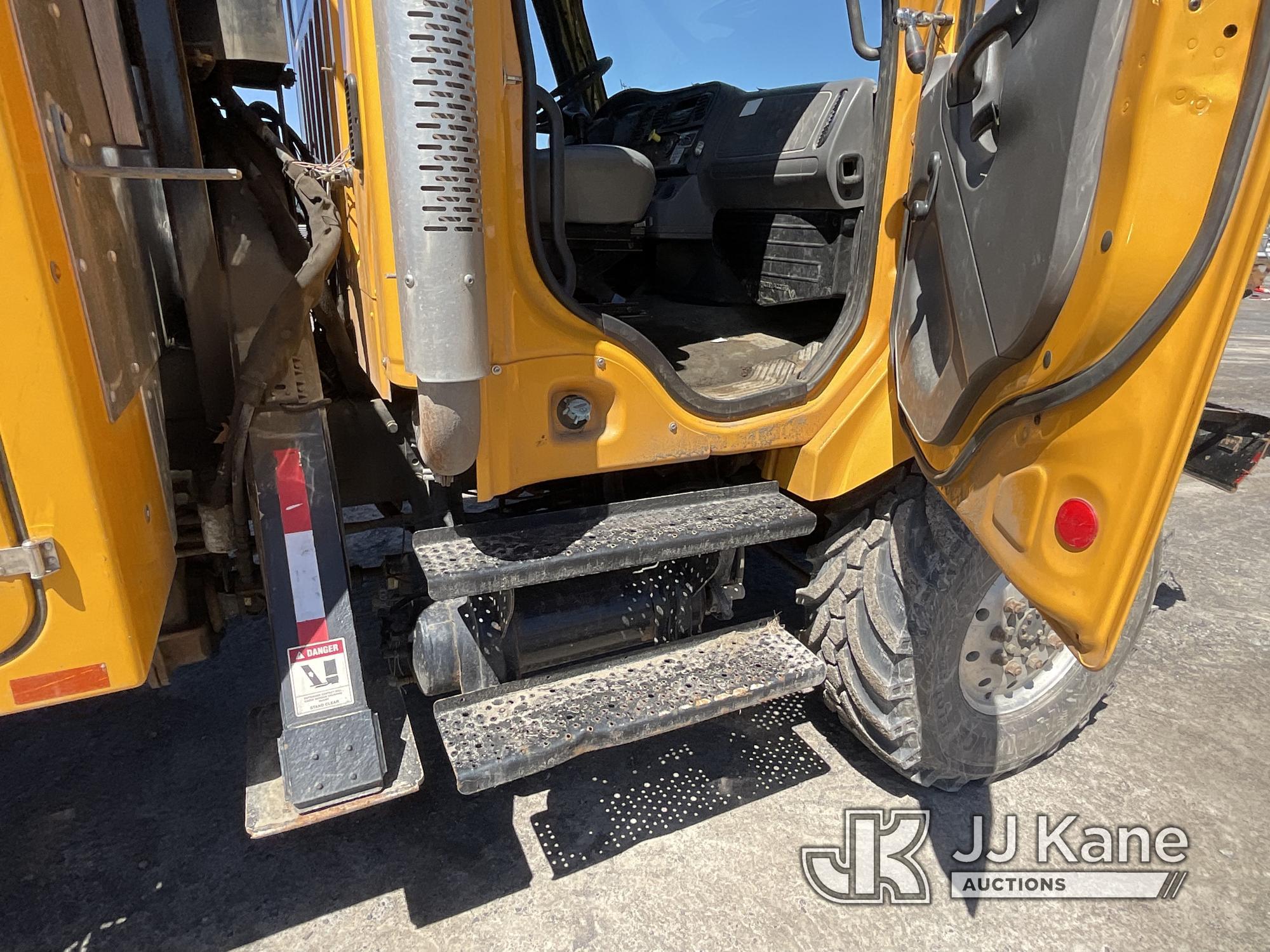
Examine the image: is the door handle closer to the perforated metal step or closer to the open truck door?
the open truck door

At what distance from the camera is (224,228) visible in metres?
1.87

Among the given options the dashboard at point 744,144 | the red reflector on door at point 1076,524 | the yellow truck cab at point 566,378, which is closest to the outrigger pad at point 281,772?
the yellow truck cab at point 566,378

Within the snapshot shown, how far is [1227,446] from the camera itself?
291 cm

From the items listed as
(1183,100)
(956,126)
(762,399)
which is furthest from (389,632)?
(1183,100)

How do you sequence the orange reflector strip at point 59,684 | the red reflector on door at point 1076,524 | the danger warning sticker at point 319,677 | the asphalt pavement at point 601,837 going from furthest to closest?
the asphalt pavement at point 601,837
the danger warning sticker at point 319,677
the red reflector on door at point 1076,524
the orange reflector strip at point 59,684

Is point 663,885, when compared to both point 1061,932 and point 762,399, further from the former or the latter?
point 762,399

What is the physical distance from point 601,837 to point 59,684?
1.44 meters

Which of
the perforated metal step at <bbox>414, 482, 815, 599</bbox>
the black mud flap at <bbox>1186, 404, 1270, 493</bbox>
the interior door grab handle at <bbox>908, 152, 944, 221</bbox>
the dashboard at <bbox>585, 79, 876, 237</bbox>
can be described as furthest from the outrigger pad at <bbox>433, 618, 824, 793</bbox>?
the black mud flap at <bbox>1186, 404, 1270, 493</bbox>

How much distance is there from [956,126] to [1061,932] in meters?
1.98

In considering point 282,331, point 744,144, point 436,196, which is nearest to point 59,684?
point 282,331

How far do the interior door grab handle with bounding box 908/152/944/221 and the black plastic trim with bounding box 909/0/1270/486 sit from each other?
0.59 metres

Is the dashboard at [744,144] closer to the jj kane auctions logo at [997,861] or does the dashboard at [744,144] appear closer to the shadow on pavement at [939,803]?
the shadow on pavement at [939,803]

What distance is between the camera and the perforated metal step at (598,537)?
1745 millimetres

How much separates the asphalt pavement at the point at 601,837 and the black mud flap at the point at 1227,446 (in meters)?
0.81
